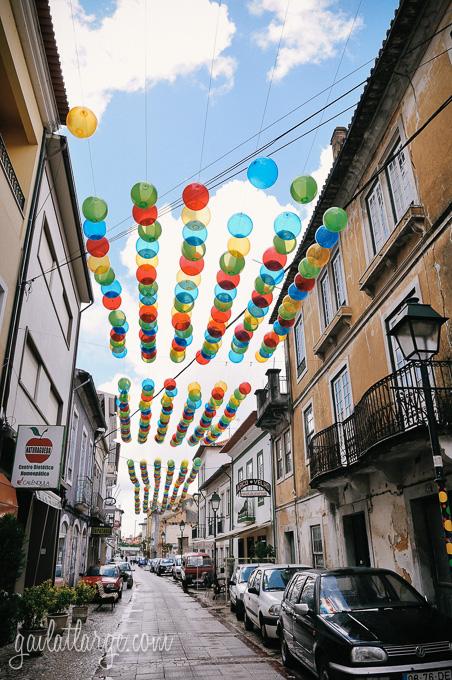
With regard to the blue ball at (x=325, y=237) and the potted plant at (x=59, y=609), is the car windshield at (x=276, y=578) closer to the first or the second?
the potted plant at (x=59, y=609)

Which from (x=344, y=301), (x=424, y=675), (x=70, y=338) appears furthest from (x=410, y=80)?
(x=70, y=338)

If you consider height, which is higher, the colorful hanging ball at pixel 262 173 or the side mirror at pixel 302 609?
the colorful hanging ball at pixel 262 173

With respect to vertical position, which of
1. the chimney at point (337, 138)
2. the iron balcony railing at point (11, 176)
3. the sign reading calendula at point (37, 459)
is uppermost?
the chimney at point (337, 138)

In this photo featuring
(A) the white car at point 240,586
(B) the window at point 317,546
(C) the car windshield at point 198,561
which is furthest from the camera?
(C) the car windshield at point 198,561

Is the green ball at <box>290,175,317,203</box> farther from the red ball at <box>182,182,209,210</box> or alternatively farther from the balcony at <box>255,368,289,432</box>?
the balcony at <box>255,368,289,432</box>

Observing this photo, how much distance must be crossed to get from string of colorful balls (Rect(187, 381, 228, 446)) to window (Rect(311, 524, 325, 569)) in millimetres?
5035

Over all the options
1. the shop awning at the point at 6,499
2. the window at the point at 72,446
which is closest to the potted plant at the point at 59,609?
the shop awning at the point at 6,499

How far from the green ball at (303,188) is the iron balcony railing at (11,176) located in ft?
16.9

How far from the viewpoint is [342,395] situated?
1412 cm

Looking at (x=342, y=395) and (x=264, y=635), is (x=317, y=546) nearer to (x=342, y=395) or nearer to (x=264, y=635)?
(x=342, y=395)

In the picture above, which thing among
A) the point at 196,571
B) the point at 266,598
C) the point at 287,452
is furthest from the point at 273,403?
the point at 196,571

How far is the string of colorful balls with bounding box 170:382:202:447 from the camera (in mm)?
16812

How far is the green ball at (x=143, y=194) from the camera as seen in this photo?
8094 millimetres

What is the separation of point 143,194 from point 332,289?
817 cm
